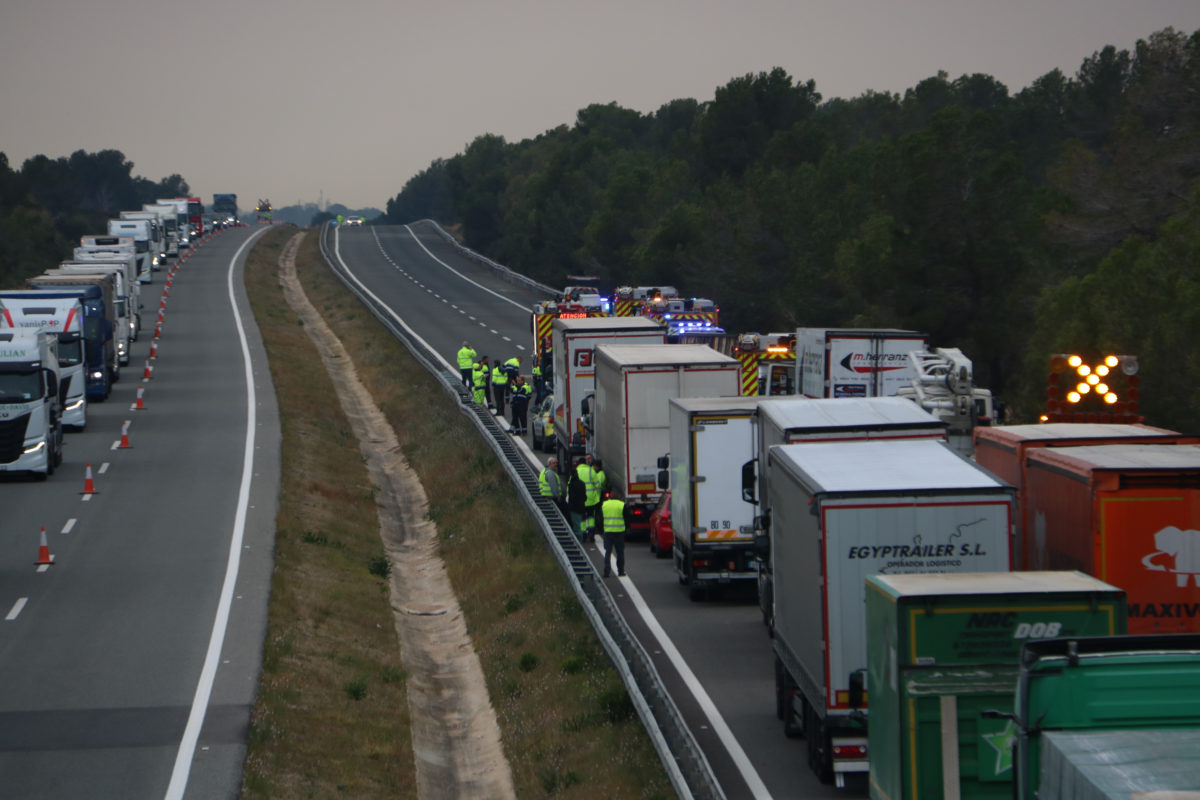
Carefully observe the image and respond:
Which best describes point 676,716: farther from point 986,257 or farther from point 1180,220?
point 986,257

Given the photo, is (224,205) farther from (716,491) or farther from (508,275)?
(716,491)

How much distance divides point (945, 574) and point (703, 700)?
17.1 feet

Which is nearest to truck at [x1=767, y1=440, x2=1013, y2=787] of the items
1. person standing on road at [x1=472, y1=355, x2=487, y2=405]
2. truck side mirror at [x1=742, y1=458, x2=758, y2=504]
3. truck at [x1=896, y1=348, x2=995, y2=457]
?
truck side mirror at [x1=742, y1=458, x2=758, y2=504]

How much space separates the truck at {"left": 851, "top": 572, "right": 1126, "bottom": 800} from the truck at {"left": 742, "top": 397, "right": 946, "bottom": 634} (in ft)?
18.7

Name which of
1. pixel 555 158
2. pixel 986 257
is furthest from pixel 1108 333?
pixel 555 158

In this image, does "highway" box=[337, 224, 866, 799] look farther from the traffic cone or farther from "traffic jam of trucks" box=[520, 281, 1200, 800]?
the traffic cone

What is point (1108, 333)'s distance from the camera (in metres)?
28.5

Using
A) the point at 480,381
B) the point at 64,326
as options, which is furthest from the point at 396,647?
the point at 64,326

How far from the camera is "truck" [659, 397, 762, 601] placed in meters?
21.8

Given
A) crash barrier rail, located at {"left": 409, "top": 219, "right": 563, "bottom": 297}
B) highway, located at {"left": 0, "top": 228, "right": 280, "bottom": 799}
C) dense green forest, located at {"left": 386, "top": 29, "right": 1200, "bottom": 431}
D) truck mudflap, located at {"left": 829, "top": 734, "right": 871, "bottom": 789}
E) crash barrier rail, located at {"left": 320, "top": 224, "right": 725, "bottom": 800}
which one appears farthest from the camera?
crash barrier rail, located at {"left": 409, "top": 219, "right": 563, "bottom": 297}

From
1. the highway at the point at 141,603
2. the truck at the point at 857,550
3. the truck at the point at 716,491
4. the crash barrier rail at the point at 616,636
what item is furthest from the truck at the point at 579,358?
the truck at the point at 857,550

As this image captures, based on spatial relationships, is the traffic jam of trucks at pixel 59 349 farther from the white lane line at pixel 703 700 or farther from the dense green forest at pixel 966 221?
the dense green forest at pixel 966 221

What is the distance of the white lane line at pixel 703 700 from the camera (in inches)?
566

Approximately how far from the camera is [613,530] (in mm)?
23469
